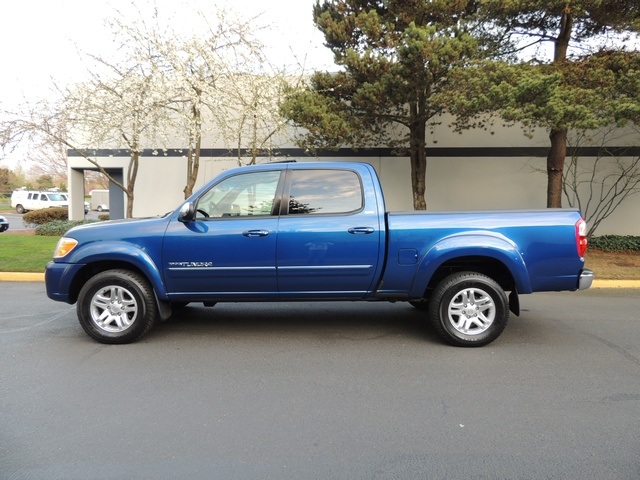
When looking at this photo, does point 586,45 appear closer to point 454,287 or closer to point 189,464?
point 454,287

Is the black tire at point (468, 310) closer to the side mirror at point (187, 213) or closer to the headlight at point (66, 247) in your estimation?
the side mirror at point (187, 213)

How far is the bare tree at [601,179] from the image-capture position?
13680 millimetres

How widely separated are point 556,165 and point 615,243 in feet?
10.5

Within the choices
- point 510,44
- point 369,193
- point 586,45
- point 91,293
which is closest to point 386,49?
point 510,44

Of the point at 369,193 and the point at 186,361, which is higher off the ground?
the point at 369,193

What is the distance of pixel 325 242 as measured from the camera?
4789mm

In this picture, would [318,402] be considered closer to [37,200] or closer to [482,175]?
[482,175]

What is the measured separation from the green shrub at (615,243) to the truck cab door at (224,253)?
11306 mm

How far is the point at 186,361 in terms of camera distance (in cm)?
446

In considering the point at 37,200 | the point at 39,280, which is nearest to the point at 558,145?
the point at 39,280

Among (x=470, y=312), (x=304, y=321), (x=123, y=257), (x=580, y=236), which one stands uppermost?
(x=580, y=236)

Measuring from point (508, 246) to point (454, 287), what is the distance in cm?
70

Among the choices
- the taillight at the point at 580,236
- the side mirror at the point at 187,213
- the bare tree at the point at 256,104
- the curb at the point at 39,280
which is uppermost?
the bare tree at the point at 256,104

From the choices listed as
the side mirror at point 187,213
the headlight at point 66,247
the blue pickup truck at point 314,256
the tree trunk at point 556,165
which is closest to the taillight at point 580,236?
the blue pickup truck at point 314,256
